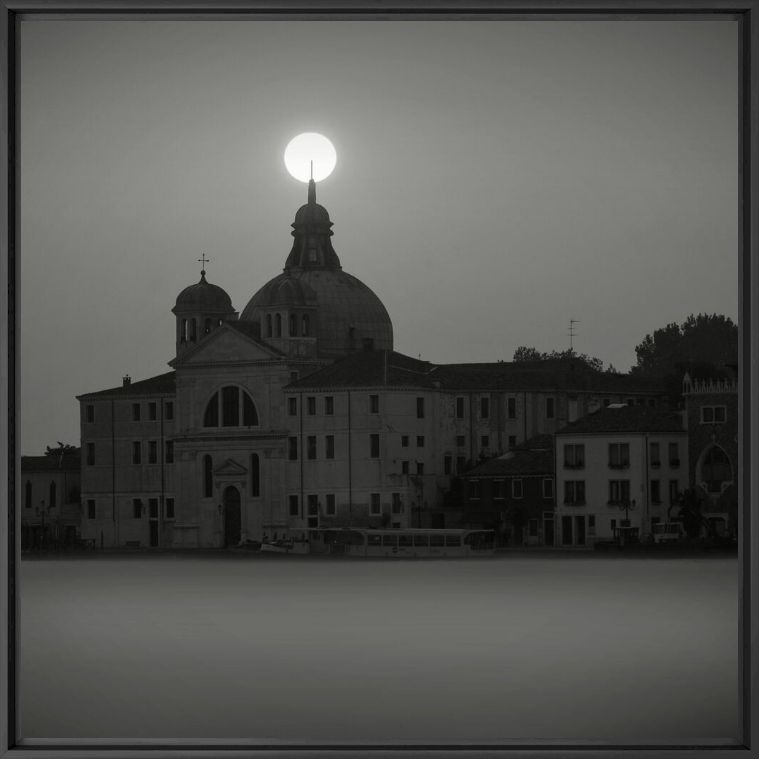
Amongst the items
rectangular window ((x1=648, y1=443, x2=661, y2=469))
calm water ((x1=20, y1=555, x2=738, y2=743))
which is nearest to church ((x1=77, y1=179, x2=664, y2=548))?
rectangular window ((x1=648, y1=443, x2=661, y2=469))

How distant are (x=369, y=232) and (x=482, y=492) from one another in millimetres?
7772

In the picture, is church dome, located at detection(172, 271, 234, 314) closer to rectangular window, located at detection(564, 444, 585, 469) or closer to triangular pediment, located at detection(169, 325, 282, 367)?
rectangular window, located at detection(564, 444, 585, 469)

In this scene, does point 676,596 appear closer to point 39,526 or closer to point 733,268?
point 733,268

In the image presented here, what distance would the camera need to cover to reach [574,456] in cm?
1930

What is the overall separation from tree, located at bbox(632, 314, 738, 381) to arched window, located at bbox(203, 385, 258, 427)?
31.2 ft

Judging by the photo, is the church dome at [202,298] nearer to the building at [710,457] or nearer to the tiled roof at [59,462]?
the tiled roof at [59,462]

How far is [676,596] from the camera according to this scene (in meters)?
11.2

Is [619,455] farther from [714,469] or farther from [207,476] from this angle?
[207,476]

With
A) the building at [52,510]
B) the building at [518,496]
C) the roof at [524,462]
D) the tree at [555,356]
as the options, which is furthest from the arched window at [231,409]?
the tree at [555,356]

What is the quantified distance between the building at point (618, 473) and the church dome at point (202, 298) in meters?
4.63

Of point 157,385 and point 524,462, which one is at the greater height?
point 157,385

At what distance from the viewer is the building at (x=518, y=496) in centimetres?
1911

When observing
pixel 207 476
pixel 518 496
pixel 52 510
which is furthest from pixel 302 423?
pixel 52 510

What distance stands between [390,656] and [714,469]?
9294mm
